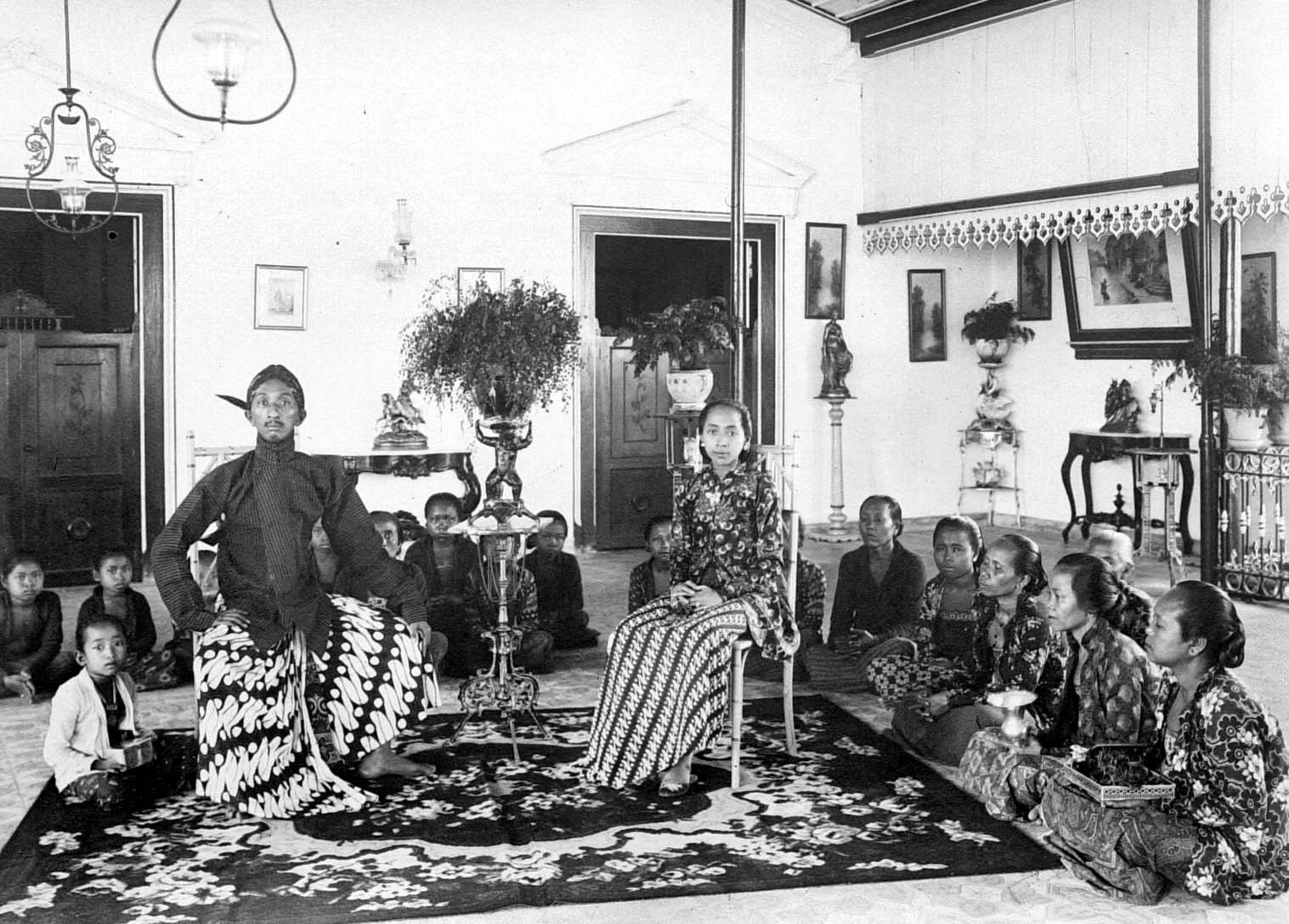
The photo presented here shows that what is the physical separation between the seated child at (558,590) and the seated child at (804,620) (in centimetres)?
104

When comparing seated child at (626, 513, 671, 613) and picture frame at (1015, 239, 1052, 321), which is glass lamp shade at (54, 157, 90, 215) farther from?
picture frame at (1015, 239, 1052, 321)

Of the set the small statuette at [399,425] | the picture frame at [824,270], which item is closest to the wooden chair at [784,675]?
the small statuette at [399,425]

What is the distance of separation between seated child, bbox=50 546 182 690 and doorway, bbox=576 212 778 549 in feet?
14.9

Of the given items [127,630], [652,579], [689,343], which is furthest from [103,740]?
[689,343]

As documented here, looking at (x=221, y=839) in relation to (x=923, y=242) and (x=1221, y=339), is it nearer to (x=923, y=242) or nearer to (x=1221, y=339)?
(x=1221, y=339)

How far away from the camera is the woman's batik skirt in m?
5.00

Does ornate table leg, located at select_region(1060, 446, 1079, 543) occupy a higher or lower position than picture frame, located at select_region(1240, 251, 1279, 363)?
lower

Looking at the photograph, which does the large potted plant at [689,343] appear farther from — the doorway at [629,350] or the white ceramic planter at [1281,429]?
the white ceramic planter at [1281,429]

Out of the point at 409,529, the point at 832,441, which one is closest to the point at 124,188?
the point at 409,529

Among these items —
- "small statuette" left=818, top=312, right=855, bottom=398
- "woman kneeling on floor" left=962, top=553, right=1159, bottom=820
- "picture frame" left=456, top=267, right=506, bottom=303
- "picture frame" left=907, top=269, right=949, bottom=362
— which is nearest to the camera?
"woman kneeling on floor" left=962, top=553, right=1159, bottom=820

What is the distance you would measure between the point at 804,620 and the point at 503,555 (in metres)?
1.93

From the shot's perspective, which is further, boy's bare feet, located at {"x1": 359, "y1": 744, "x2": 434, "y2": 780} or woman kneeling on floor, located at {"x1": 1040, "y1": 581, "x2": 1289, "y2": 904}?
boy's bare feet, located at {"x1": 359, "y1": 744, "x2": 434, "y2": 780}

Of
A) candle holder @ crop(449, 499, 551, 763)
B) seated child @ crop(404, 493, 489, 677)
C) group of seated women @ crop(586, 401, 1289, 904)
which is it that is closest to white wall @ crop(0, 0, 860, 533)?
seated child @ crop(404, 493, 489, 677)

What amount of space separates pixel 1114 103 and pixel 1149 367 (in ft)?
8.07
